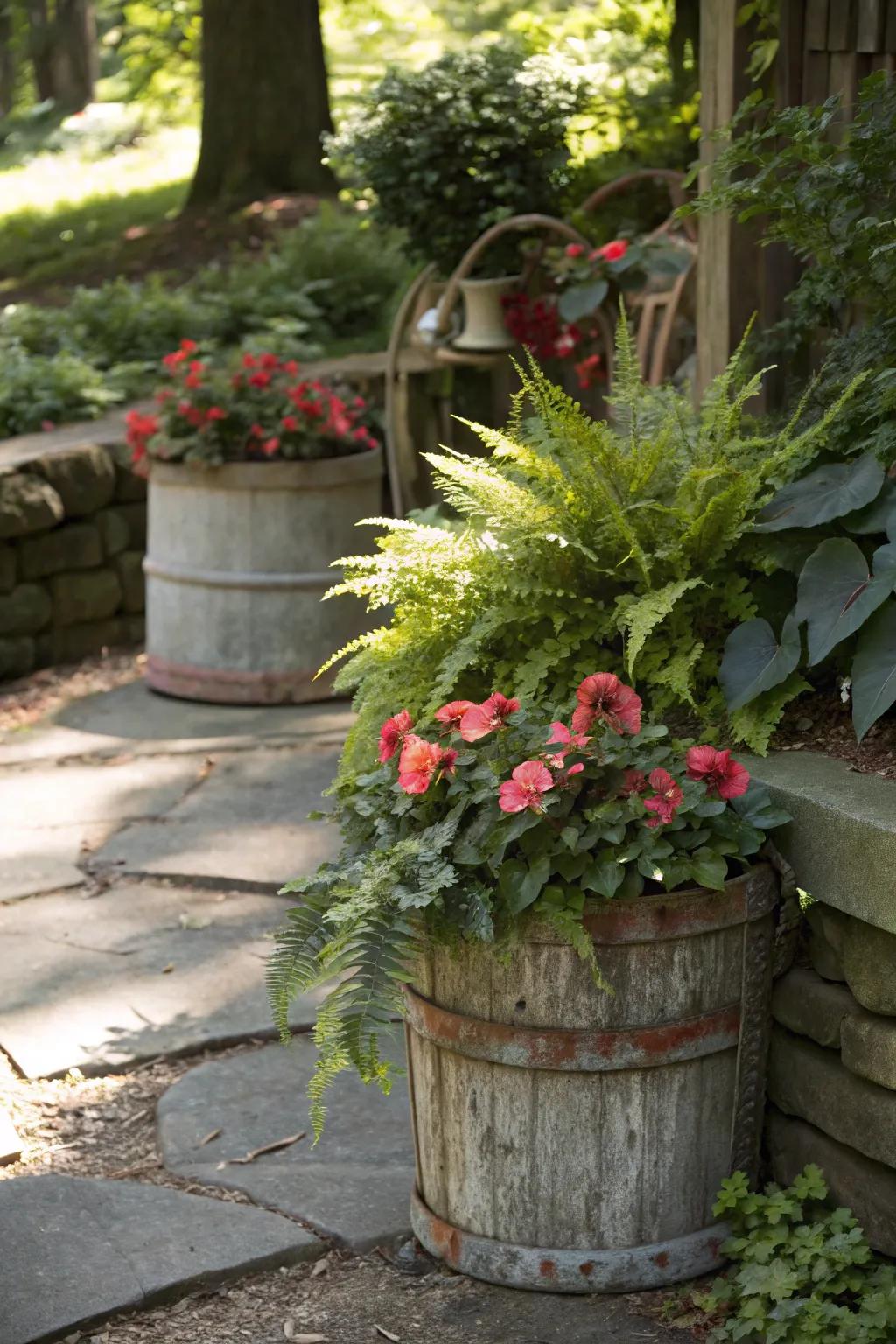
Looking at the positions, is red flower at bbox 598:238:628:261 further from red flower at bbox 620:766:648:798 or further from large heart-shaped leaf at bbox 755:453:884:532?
red flower at bbox 620:766:648:798

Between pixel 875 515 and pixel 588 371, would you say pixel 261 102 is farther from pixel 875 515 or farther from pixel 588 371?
pixel 875 515

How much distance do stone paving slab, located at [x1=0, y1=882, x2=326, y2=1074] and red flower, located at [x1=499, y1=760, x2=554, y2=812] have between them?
50.6 inches

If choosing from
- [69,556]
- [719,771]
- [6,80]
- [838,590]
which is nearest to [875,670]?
[838,590]

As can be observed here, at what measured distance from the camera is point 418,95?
232 inches

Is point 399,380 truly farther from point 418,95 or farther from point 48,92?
point 48,92

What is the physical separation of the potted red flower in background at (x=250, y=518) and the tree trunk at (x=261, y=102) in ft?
16.6

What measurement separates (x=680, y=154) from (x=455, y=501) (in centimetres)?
350

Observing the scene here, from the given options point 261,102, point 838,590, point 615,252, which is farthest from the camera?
point 261,102

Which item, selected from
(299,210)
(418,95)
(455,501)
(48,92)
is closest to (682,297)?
(418,95)

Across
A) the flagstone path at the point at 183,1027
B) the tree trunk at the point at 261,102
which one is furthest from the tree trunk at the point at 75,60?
the flagstone path at the point at 183,1027

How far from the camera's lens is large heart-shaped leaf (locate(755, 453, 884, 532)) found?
8.40 ft

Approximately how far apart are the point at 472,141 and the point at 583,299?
3.50 ft

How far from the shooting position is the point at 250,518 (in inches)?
218

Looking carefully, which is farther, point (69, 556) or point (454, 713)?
point (69, 556)
